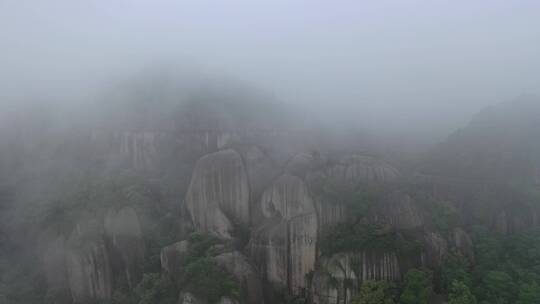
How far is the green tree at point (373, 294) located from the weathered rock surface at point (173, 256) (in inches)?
465

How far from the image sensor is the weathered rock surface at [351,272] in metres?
24.4

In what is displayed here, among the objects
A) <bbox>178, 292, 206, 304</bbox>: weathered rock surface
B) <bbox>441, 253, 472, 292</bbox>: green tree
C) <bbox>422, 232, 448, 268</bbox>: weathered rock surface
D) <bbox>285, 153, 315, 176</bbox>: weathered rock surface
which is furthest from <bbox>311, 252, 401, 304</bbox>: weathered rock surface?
<bbox>178, 292, 206, 304</bbox>: weathered rock surface

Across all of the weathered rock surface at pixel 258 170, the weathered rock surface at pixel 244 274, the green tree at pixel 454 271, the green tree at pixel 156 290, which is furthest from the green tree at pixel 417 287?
the green tree at pixel 156 290

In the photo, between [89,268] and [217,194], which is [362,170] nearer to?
[217,194]

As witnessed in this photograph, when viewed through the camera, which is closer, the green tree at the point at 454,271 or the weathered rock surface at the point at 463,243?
the green tree at the point at 454,271

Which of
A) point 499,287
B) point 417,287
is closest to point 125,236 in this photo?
point 417,287

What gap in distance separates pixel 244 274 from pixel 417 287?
A: 10.7 meters

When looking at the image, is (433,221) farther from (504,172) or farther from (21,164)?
(21,164)

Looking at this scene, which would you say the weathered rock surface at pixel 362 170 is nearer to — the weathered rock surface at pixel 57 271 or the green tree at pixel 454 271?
the green tree at pixel 454 271

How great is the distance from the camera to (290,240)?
2739 cm

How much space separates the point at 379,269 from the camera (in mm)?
24438

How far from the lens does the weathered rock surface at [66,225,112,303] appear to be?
93.1ft

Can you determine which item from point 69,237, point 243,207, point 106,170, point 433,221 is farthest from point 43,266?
point 433,221

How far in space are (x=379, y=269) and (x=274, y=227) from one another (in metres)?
7.61
